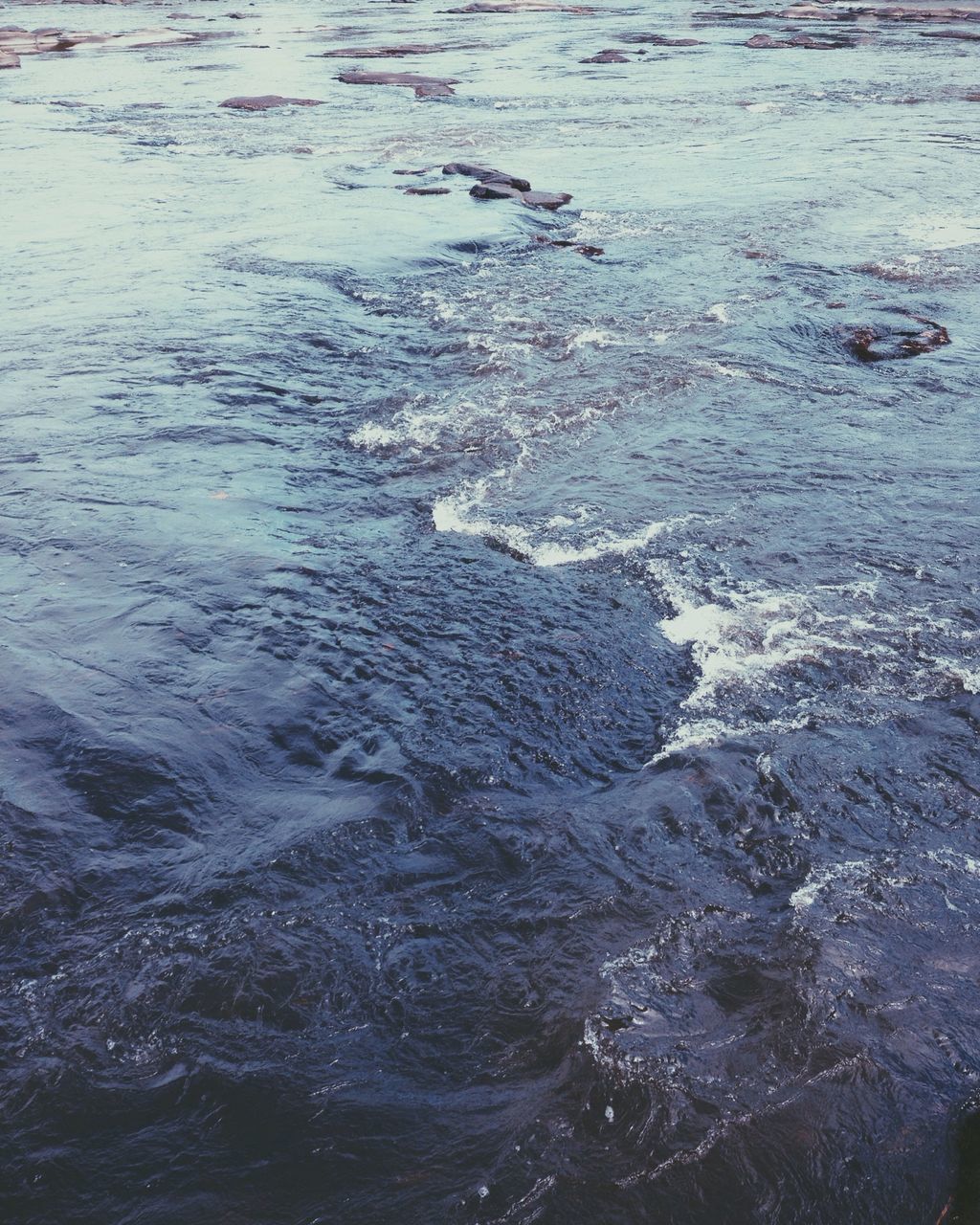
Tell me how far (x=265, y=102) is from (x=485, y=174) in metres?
10.3

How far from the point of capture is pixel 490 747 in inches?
186

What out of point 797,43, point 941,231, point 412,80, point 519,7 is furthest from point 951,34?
point 941,231

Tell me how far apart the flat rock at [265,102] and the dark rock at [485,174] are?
8.44 meters

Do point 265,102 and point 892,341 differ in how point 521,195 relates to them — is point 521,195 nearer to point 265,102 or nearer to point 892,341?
point 892,341

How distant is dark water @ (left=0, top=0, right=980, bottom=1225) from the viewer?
3150 millimetres

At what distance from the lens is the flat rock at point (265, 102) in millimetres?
23422

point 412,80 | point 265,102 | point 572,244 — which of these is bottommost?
point 572,244

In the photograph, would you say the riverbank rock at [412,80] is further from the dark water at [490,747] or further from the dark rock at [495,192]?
the dark water at [490,747]

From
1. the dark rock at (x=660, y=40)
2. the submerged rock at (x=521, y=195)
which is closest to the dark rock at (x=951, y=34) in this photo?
the dark rock at (x=660, y=40)

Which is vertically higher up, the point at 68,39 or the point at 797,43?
the point at 68,39

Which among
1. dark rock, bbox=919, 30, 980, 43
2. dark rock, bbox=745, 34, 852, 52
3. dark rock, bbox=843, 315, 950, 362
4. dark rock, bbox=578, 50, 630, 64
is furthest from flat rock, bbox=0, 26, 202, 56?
dark rock, bbox=843, 315, 950, 362

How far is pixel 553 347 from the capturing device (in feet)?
30.9

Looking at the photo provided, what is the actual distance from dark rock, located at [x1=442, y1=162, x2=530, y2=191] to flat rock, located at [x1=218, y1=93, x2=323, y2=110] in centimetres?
844

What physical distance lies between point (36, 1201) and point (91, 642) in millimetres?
3064
